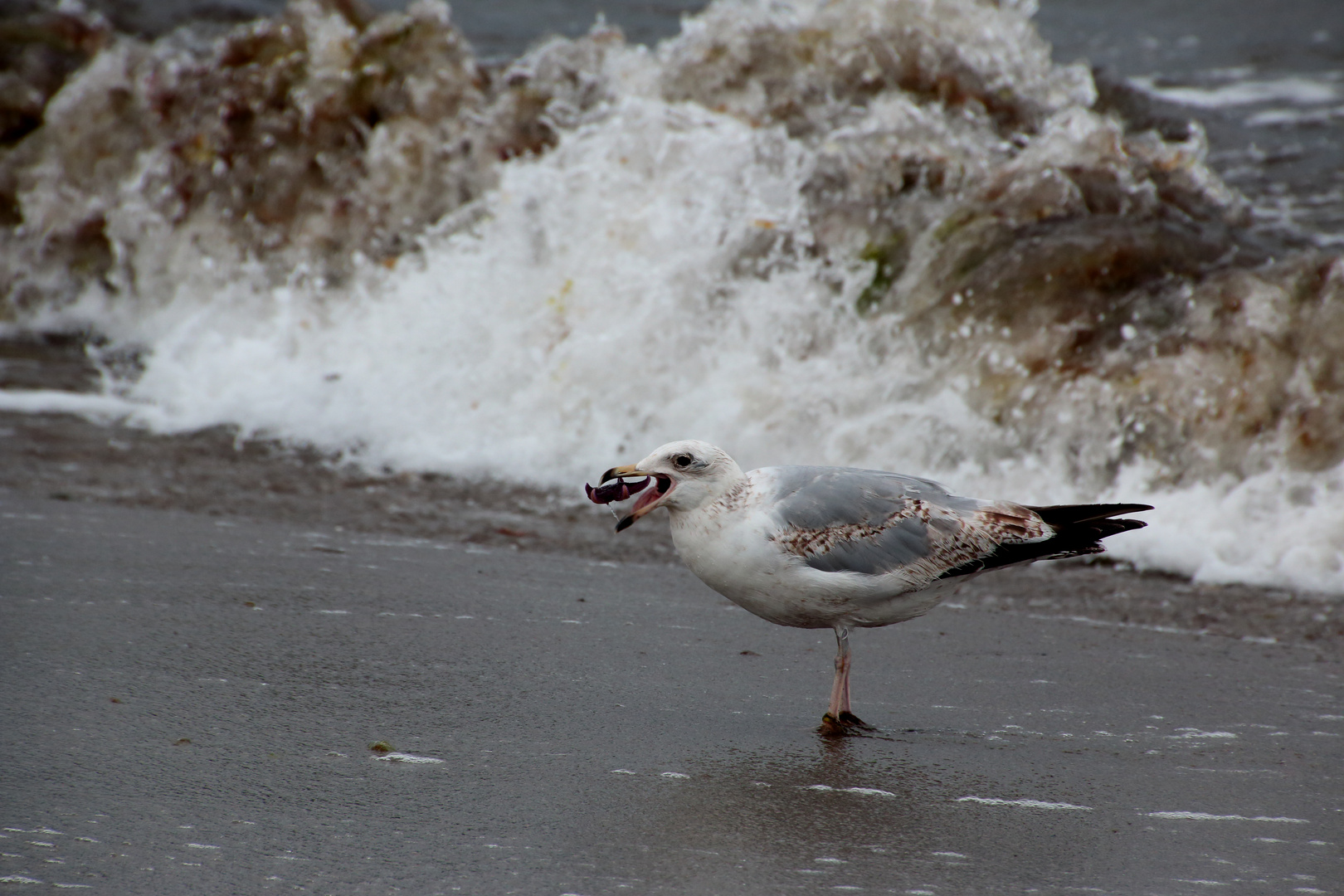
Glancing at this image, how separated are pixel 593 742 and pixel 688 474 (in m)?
0.70

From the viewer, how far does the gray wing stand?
331 cm

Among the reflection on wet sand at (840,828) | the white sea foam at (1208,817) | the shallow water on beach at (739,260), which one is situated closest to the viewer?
the reflection on wet sand at (840,828)

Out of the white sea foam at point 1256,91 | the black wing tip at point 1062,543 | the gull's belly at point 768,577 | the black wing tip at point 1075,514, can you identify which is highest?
the white sea foam at point 1256,91

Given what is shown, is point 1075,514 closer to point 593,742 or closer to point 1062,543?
point 1062,543

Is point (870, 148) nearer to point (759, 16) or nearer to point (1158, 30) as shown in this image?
point (759, 16)

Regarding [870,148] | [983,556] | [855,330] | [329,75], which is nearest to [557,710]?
[983,556]

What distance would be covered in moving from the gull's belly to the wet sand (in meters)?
0.32

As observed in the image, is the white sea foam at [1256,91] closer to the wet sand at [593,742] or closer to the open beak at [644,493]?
the wet sand at [593,742]

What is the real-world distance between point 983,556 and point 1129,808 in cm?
72

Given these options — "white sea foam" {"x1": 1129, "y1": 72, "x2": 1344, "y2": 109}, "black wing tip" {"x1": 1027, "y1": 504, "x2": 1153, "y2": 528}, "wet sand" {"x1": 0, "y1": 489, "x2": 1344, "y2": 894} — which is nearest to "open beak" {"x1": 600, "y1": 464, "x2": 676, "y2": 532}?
"wet sand" {"x1": 0, "y1": 489, "x2": 1344, "y2": 894}

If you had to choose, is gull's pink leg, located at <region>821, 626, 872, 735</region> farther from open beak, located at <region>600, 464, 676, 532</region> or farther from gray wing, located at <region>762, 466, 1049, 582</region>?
open beak, located at <region>600, 464, 676, 532</region>

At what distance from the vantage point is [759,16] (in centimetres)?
907

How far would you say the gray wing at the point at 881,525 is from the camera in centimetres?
331

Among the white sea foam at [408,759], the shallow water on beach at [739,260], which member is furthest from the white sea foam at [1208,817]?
the shallow water on beach at [739,260]
